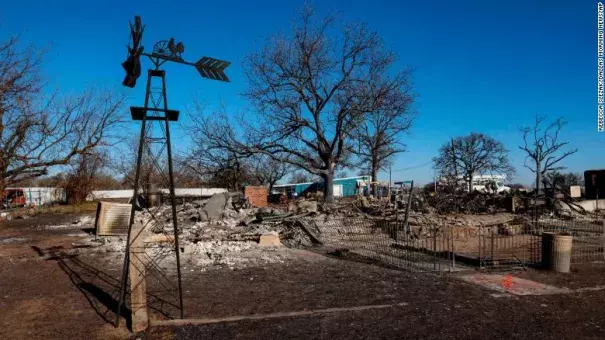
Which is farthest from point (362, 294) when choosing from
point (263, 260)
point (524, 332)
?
point (263, 260)

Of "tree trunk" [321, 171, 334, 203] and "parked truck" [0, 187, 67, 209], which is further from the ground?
"tree trunk" [321, 171, 334, 203]

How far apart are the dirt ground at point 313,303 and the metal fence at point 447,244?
2.97ft

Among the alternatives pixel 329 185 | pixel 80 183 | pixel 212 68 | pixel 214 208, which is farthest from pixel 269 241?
pixel 80 183

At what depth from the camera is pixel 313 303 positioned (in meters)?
6.93

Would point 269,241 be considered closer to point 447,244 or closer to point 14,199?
point 447,244

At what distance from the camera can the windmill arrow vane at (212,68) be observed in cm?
562

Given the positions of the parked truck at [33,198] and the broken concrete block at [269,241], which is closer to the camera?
the broken concrete block at [269,241]

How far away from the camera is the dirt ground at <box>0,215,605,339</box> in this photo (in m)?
5.59

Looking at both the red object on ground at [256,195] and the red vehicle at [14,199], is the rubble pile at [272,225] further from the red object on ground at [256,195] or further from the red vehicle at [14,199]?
the red vehicle at [14,199]

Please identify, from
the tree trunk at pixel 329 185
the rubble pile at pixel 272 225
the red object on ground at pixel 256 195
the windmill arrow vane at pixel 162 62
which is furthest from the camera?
the red object on ground at pixel 256 195

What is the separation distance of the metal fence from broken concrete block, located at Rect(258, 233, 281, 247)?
170 cm

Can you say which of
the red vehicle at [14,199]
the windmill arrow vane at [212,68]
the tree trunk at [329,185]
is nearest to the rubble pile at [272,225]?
the tree trunk at [329,185]

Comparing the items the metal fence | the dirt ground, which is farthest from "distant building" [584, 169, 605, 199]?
the dirt ground

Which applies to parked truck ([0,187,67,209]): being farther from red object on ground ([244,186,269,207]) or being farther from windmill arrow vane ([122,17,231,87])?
windmill arrow vane ([122,17,231,87])
